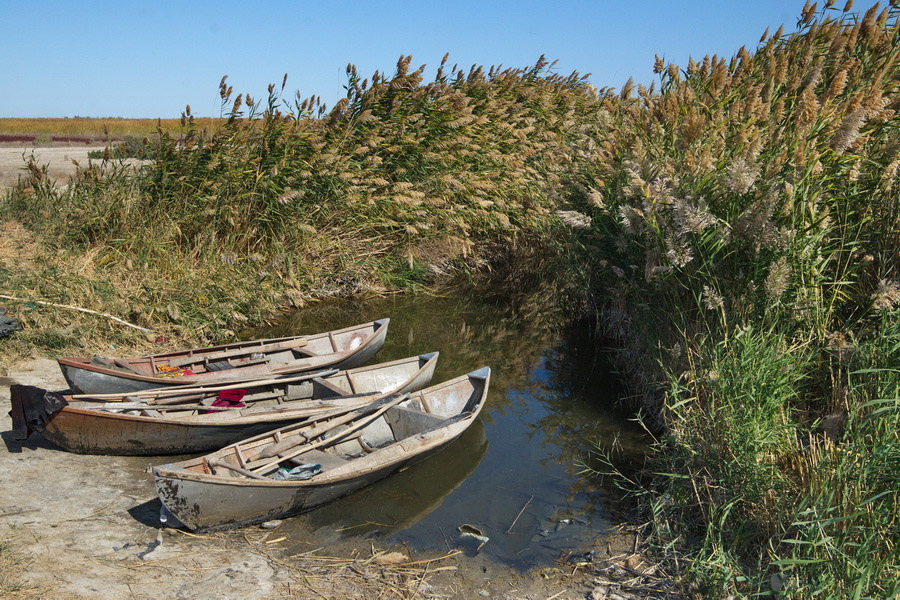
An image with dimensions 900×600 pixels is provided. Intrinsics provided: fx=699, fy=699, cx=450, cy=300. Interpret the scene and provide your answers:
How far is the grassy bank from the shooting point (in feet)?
15.7

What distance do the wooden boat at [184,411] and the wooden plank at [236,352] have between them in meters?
0.95

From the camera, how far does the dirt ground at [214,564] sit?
4559mm

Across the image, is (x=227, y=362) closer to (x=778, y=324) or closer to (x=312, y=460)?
(x=312, y=460)

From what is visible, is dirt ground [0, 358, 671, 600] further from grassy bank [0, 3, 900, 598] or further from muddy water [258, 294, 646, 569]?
grassy bank [0, 3, 900, 598]

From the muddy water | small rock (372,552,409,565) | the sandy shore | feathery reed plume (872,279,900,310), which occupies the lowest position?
small rock (372,552,409,565)

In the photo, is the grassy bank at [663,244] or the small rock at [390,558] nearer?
the grassy bank at [663,244]

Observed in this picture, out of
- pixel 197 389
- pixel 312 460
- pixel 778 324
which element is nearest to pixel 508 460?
pixel 312 460

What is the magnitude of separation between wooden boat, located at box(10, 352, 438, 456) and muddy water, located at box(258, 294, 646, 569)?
3.92 ft

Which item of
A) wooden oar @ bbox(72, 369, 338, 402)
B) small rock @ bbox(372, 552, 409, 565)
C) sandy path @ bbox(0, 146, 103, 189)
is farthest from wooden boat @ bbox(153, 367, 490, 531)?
sandy path @ bbox(0, 146, 103, 189)

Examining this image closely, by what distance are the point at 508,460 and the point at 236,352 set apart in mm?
3714

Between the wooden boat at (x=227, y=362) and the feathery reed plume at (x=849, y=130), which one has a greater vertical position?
the feathery reed plume at (x=849, y=130)

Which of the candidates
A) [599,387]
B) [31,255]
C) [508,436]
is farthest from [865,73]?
[31,255]

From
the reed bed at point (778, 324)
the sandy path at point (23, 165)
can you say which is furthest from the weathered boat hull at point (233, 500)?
the sandy path at point (23, 165)

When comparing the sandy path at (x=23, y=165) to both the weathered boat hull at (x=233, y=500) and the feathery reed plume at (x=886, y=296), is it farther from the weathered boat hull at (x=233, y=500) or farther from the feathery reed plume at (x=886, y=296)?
the feathery reed plume at (x=886, y=296)
